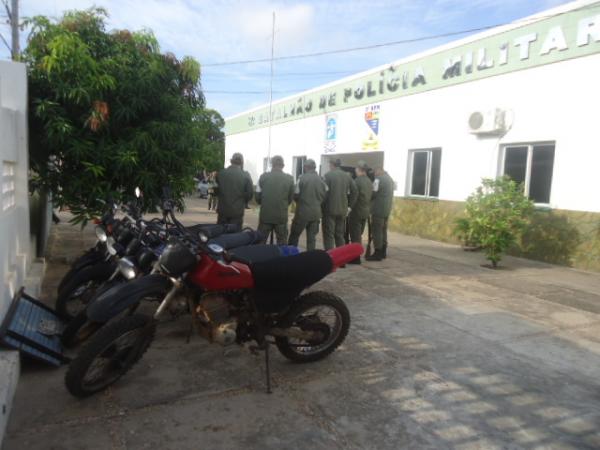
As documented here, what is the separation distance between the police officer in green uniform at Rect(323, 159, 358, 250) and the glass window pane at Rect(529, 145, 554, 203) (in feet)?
12.9

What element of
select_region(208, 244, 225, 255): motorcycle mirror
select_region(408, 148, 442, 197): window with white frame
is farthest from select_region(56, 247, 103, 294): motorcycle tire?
select_region(408, 148, 442, 197): window with white frame

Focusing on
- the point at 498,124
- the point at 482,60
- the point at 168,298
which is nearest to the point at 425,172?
the point at 498,124

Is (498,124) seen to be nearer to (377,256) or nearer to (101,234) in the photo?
(377,256)

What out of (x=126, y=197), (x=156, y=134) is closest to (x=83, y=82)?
(x=156, y=134)

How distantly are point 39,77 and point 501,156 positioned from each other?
843 cm

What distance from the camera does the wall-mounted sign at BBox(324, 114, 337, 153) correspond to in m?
15.2

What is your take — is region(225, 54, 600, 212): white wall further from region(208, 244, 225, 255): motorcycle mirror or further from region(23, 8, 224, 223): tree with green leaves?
region(208, 244, 225, 255): motorcycle mirror

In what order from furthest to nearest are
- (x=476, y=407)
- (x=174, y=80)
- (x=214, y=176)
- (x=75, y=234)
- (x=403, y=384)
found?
1. (x=75, y=234)
2. (x=214, y=176)
3. (x=174, y=80)
4. (x=403, y=384)
5. (x=476, y=407)

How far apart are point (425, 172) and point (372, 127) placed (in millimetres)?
2565

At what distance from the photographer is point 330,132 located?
50.6 ft

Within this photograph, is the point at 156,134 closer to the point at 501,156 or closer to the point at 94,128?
the point at 94,128

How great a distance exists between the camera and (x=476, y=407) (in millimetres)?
2975

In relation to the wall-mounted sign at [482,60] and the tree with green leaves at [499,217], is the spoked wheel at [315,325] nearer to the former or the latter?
the tree with green leaves at [499,217]

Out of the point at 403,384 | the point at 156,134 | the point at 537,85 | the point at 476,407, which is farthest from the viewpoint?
the point at 537,85
